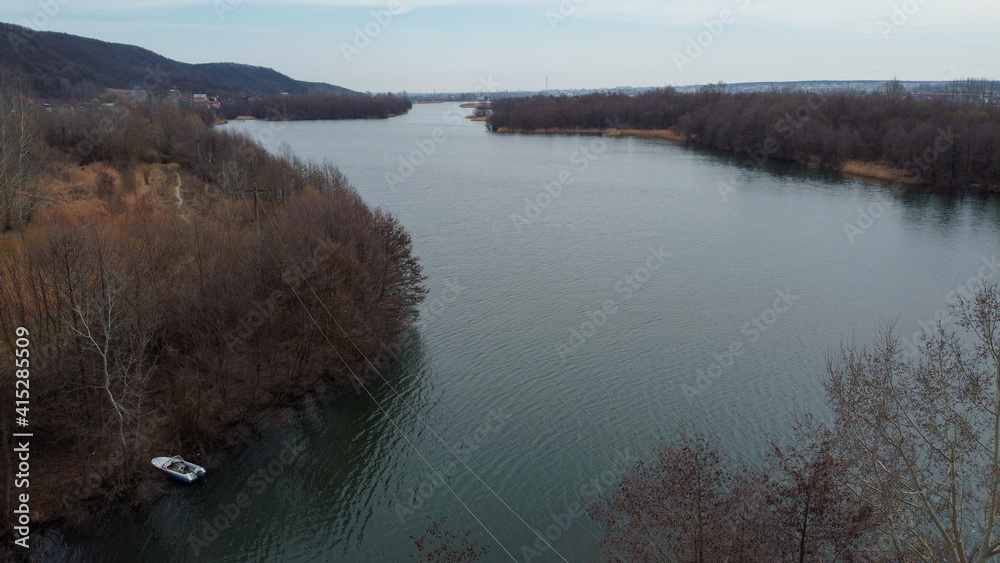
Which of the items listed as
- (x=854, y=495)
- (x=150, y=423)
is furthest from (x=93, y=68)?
(x=854, y=495)

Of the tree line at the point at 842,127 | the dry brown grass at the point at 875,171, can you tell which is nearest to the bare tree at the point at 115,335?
the tree line at the point at 842,127

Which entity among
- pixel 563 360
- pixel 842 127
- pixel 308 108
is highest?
pixel 308 108

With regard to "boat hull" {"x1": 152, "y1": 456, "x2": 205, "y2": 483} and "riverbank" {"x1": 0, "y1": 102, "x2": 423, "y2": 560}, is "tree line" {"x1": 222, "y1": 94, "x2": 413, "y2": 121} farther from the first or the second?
"boat hull" {"x1": 152, "y1": 456, "x2": 205, "y2": 483}

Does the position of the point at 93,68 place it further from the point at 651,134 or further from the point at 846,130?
the point at 846,130

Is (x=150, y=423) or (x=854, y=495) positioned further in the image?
(x=150, y=423)

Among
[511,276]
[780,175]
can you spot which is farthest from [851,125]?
[511,276]

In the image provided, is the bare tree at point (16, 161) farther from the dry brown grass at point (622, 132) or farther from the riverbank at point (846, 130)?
the dry brown grass at point (622, 132)

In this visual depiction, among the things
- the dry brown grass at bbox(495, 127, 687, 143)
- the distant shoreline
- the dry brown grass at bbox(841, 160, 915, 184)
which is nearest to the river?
the dry brown grass at bbox(841, 160, 915, 184)
